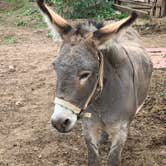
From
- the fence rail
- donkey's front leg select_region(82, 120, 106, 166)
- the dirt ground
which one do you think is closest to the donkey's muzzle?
donkey's front leg select_region(82, 120, 106, 166)

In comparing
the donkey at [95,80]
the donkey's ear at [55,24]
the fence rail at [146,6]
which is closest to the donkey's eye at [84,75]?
the donkey at [95,80]

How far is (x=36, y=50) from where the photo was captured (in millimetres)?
8422

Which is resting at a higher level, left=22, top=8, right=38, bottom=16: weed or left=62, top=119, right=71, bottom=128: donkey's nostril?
left=62, top=119, right=71, bottom=128: donkey's nostril

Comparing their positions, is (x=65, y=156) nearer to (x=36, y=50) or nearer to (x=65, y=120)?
(x=65, y=120)

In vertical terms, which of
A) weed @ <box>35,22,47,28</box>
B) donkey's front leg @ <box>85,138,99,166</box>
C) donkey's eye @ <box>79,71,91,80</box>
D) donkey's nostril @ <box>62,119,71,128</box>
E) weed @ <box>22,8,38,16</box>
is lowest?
weed @ <box>22,8,38,16</box>

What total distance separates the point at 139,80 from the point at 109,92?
0.64 meters

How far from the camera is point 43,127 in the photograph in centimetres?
499

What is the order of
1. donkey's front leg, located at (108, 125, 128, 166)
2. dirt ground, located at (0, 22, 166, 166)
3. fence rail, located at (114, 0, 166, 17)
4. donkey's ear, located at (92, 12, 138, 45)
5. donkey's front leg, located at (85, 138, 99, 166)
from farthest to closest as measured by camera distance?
fence rail, located at (114, 0, 166, 17), dirt ground, located at (0, 22, 166, 166), donkey's front leg, located at (85, 138, 99, 166), donkey's front leg, located at (108, 125, 128, 166), donkey's ear, located at (92, 12, 138, 45)

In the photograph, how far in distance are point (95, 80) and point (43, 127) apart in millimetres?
2172

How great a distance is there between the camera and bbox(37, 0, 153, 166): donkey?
283 cm

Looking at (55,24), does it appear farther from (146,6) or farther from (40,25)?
(146,6)

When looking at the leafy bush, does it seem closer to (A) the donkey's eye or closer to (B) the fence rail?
(B) the fence rail

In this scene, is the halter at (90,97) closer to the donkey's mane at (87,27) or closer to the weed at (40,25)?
the donkey's mane at (87,27)

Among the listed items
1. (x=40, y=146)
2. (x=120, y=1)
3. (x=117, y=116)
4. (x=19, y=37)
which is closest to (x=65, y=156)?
(x=40, y=146)
